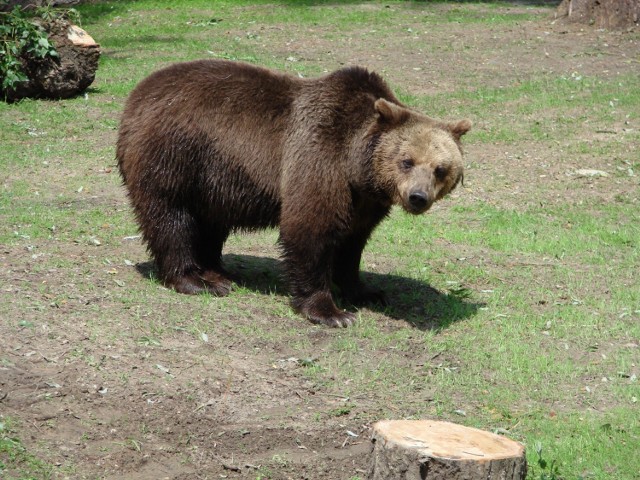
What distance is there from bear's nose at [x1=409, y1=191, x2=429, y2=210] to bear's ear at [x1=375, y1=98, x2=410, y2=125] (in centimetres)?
74

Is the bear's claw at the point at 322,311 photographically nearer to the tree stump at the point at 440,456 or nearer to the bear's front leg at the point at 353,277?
the bear's front leg at the point at 353,277

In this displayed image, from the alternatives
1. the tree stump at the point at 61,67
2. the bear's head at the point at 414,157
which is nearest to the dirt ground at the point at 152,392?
the bear's head at the point at 414,157

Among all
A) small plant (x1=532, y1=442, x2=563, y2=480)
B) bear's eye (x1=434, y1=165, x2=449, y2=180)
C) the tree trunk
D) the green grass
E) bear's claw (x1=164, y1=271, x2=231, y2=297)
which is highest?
the tree trunk

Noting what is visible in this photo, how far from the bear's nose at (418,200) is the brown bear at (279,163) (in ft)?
0.58

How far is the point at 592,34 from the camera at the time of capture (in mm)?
19188

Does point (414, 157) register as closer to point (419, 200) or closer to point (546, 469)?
point (419, 200)

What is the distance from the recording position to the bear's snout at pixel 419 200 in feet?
24.8

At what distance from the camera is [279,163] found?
8281mm

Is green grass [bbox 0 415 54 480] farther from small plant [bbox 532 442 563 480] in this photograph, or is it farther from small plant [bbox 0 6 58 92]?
small plant [bbox 0 6 58 92]

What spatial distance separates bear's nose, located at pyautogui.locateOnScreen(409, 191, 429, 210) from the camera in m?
7.56

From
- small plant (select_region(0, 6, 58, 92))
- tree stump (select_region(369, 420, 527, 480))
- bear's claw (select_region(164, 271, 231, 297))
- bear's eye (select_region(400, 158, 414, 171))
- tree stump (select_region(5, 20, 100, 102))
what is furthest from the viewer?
tree stump (select_region(5, 20, 100, 102))

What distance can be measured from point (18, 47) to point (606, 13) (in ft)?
37.5

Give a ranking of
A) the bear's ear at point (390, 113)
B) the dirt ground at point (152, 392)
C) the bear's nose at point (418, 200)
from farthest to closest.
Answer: the bear's ear at point (390, 113) → the bear's nose at point (418, 200) → the dirt ground at point (152, 392)

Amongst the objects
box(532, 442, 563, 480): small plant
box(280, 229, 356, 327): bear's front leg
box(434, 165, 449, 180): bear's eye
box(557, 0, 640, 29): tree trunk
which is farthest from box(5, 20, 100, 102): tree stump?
box(532, 442, 563, 480): small plant
